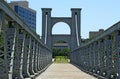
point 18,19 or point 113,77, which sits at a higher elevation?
point 18,19

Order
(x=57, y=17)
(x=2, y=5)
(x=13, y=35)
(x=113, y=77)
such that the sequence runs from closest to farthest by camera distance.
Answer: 1. (x=2, y=5)
2. (x=13, y=35)
3. (x=113, y=77)
4. (x=57, y=17)

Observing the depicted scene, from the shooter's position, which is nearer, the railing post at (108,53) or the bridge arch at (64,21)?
the railing post at (108,53)

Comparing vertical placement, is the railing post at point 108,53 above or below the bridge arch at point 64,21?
below

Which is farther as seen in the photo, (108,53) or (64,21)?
(64,21)

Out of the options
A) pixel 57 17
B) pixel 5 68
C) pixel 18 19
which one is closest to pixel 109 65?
pixel 18 19

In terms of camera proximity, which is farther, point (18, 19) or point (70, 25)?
point (70, 25)

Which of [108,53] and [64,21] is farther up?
[64,21]

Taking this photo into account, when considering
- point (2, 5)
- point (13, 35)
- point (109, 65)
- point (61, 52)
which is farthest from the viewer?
point (61, 52)

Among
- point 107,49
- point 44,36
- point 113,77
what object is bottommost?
point 113,77

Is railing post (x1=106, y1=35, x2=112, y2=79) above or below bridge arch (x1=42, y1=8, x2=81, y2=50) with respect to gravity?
below

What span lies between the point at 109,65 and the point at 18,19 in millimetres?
7132

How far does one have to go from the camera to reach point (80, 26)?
444ft

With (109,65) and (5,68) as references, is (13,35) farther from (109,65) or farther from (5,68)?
(109,65)

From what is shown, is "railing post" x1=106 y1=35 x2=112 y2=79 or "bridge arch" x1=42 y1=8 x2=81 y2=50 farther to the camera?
"bridge arch" x1=42 y1=8 x2=81 y2=50
